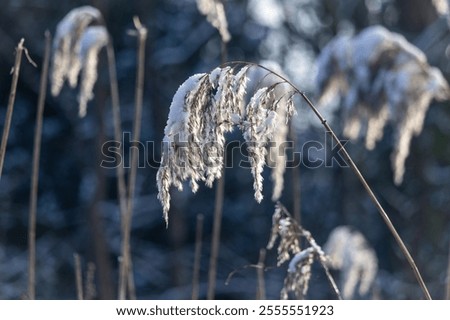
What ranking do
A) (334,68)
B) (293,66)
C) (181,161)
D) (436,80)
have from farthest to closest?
(293,66), (334,68), (436,80), (181,161)

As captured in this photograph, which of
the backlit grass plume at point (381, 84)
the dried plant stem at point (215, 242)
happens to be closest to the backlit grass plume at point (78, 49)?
the dried plant stem at point (215, 242)

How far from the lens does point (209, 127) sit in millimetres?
1386

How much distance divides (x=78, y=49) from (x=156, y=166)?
6.67m

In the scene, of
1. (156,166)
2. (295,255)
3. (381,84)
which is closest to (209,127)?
(295,255)

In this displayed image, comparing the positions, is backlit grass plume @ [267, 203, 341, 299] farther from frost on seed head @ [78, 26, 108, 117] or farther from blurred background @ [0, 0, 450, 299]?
blurred background @ [0, 0, 450, 299]

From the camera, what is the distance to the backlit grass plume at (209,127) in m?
1.36

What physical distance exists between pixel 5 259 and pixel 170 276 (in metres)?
1.93

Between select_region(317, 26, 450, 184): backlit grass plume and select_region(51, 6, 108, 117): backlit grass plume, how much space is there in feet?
2.50

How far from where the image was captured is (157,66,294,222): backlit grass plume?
136cm

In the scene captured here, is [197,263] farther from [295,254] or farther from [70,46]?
[295,254]

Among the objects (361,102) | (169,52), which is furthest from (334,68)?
(169,52)

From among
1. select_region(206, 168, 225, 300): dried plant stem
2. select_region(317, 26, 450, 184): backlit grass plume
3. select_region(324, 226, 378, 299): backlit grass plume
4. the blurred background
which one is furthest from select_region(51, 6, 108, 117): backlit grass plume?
the blurred background
